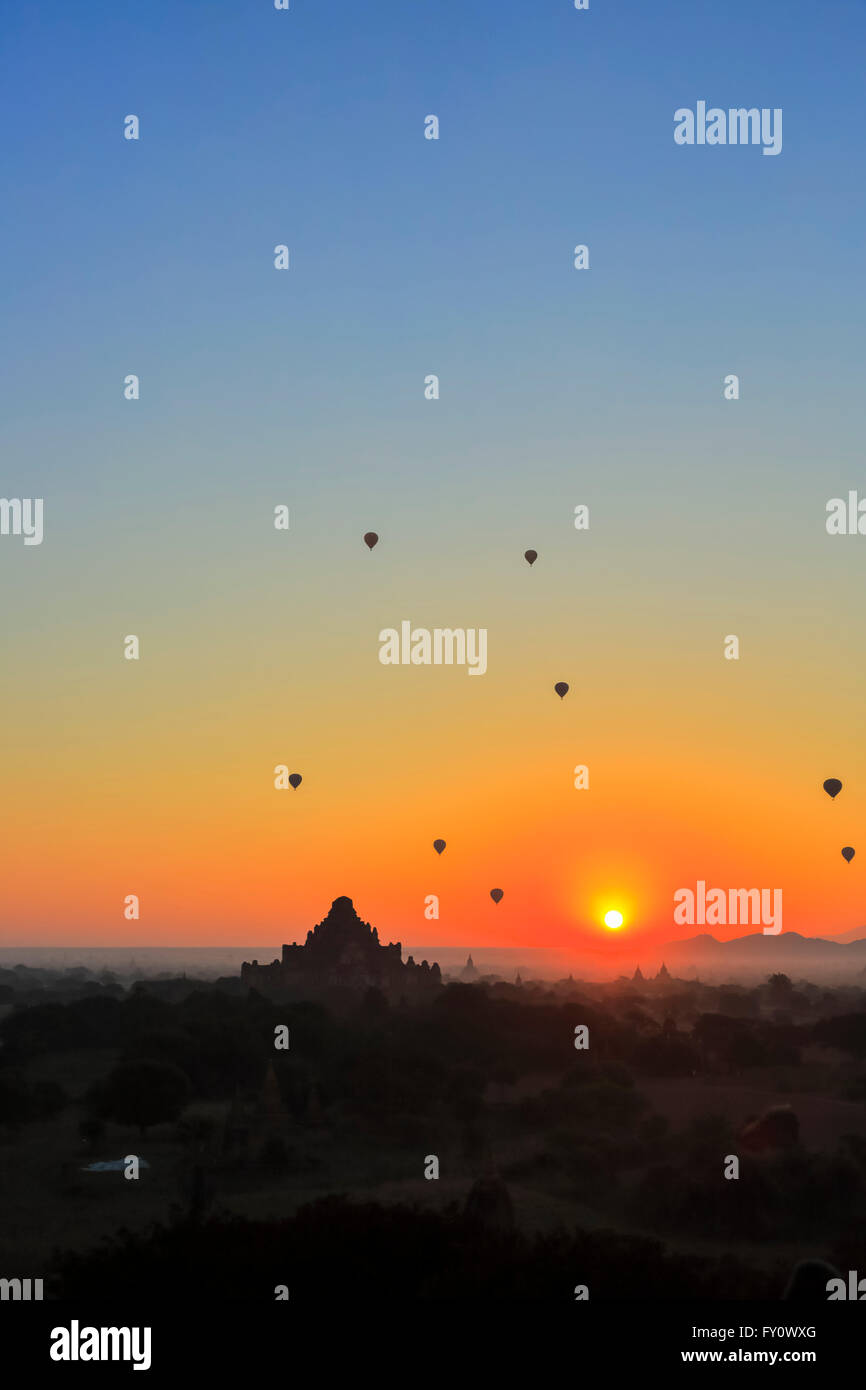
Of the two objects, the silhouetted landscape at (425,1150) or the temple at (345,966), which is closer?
the silhouetted landscape at (425,1150)

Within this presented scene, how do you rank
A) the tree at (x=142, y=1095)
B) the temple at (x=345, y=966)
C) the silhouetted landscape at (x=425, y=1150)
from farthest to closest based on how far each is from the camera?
the temple at (x=345, y=966) → the tree at (x=142, y=1095) → the silhouetted landscape at (x=425, y=1150)

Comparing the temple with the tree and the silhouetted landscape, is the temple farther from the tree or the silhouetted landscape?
the tree

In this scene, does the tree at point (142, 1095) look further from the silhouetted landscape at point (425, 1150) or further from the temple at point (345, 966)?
the temple at point (345, 966)

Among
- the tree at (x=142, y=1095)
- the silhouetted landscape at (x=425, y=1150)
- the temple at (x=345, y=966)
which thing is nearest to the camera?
the silhouetted landscape at (x=425, y=1150)

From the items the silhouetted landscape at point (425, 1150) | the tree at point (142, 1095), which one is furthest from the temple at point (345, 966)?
the tree at point (142, 1095)
